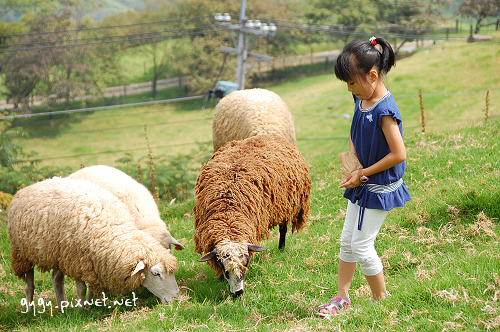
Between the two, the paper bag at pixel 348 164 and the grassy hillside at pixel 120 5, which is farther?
the grassy hillside at pixel 120 5

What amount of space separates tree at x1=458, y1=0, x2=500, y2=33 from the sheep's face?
41.0 meters

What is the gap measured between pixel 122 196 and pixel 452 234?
155 inches

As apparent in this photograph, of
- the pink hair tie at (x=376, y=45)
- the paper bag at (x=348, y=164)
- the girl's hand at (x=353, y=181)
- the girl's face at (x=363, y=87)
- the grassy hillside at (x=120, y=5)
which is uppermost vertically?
the grassy hillside at (x=120, y=5)

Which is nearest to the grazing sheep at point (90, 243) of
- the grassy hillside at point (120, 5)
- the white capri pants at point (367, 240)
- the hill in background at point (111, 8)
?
the white capri pants at point (367, 240)

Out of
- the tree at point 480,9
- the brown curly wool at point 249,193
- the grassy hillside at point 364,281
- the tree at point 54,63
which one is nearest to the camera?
the grassy hillside at point 364,281

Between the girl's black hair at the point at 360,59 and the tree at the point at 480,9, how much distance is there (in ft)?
133

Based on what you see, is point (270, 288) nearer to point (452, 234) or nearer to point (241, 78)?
point (452, 234)

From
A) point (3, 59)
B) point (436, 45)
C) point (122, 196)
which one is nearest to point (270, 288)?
point (122, 196)

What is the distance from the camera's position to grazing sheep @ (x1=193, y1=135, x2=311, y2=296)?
13.0 ft

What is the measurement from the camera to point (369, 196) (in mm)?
3045

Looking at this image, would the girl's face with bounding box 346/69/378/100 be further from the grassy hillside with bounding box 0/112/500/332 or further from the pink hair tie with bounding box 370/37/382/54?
the grassy hillside with bounding box 0/112/500/332

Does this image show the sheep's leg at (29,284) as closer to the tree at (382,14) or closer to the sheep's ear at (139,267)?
the sheep's ear at (139,267)

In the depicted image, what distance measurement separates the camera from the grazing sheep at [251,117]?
23.1ft

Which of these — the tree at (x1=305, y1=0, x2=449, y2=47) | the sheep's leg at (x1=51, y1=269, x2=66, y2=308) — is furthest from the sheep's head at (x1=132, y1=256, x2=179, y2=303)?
the tree at (x1=305, y1=0, x2=449, y2=47)
